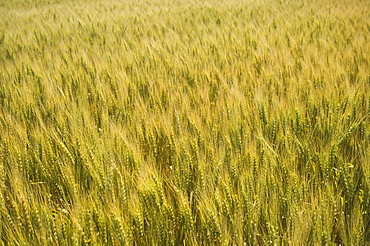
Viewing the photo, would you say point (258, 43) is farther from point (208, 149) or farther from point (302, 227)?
point (302, 227)

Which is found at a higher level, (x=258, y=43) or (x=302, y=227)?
(x=258, y=43)

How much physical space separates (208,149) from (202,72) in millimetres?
1342

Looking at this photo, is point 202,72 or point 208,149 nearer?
point 208,149

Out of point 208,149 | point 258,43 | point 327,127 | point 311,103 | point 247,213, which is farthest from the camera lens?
point 258,43

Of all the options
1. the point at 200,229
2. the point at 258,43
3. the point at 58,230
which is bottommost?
the point at 200,229

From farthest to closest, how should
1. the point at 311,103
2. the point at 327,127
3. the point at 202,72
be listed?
the point at 202,72 → the point at 311,103 → the point at 327,127

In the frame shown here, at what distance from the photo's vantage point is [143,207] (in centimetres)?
106

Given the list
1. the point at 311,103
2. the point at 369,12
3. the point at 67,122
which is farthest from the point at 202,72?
the point at 369,12

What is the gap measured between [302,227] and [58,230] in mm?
727

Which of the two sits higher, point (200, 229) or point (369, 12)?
point (369, 12)

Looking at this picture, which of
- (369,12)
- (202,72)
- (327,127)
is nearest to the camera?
(327,127)

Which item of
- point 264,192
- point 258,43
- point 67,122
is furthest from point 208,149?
point 258,43

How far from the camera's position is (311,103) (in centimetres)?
176

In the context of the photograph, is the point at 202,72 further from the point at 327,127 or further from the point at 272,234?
the point at 272,234
